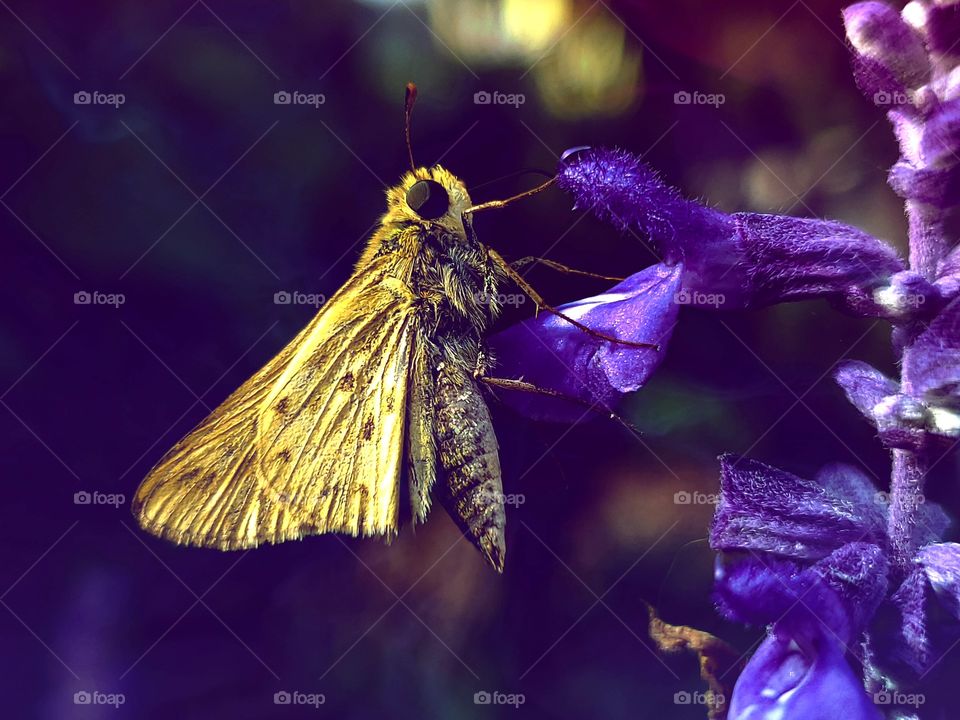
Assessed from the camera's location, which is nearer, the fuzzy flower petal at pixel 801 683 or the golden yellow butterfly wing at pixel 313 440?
the fuzzy flower petal at pixel 801 683

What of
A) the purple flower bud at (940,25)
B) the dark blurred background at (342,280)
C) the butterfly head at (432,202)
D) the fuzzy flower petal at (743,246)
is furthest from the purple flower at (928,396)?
the butterfly head at (432,202)

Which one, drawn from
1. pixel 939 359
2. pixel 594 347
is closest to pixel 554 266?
pixel 594 347

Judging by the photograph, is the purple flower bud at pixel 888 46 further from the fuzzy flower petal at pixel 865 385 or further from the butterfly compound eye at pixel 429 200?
the butterfly compound eye at pixel 429 200

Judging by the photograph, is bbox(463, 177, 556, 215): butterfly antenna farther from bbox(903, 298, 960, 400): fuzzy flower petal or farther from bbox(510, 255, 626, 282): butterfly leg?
bbox(903, 298, 960, 400): fuzzy flower petal

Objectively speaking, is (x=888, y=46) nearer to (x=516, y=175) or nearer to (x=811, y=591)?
(x=516, y=175)

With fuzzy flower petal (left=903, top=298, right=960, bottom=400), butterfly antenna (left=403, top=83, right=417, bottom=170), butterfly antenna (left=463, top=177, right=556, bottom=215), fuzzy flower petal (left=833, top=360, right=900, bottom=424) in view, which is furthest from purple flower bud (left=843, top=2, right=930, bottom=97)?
butterfly antenna (left=403, top=83, right=417, bottom=170)

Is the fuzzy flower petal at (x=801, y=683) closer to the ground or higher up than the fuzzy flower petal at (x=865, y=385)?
closer to the ground

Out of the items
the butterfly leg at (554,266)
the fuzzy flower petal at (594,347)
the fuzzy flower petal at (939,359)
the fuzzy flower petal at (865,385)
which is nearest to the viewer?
the fuzzy flower petal at (939,359)
